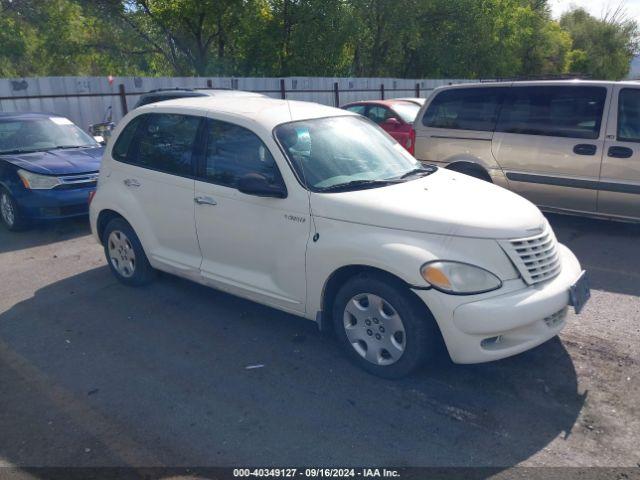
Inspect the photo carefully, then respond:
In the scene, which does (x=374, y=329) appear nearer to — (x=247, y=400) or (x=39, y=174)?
(x=247, y=400)

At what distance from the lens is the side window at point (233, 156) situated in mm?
4266

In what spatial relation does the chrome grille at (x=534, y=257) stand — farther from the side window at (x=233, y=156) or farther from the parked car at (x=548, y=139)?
the parked car at (x=548, y=139)

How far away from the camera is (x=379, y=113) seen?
1131 cm

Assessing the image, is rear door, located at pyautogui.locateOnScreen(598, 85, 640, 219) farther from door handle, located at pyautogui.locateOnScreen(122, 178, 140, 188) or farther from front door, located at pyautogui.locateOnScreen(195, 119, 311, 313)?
door handle, located at pyautogui.locateOnScreen(122, 178, 140, 188)

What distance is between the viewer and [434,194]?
402cm

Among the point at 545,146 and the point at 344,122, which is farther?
the point at 545,146

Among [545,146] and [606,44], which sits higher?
[606,44]

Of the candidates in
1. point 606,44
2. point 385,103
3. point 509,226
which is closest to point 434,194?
point 509,226

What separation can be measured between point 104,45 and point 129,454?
26951 millimetres

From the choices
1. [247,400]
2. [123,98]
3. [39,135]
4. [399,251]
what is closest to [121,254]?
[247,400]

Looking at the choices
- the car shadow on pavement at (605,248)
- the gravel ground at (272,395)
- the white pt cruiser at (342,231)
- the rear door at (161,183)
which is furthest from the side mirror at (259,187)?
the car shadow on pavement at (605,248)

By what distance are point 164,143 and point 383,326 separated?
8.66ft

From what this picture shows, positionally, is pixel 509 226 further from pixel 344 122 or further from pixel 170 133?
pixel 170 133

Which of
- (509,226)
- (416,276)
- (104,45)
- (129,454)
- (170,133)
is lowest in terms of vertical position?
(129,454)
